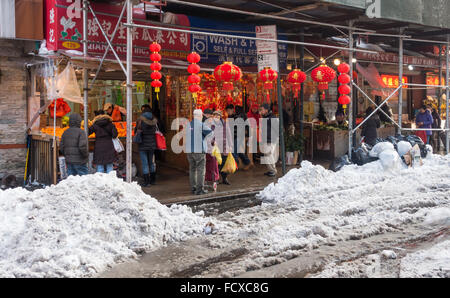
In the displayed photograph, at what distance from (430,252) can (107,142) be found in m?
7.28

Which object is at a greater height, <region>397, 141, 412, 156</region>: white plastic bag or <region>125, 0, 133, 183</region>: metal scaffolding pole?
<region>125, 0, 133, 183</region>: metal scaffolding pole

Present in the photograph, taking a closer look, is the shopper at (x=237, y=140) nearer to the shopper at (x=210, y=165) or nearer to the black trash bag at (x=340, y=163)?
the shopper at (x=210, y=165)

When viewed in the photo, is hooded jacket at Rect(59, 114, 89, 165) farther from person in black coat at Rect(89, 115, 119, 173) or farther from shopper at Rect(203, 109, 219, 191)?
shopper at Rect(203, 109, 219, 191)

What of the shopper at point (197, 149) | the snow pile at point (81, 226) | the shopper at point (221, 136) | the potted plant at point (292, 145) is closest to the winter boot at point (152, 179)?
the shopper at point (197, 149)

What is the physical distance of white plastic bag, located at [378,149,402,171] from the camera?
40.6 ft

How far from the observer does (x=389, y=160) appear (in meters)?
12.4

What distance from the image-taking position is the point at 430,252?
6.42m

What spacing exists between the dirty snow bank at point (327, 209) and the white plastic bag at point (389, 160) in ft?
0.39

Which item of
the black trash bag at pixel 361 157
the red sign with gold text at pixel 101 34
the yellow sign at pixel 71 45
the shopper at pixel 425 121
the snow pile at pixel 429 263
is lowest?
the snow pile at pixel 429 263

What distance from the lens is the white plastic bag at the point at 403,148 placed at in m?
13.3

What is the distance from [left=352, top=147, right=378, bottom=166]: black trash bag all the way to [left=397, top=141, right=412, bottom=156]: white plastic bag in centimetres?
84

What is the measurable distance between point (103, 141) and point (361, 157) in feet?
22.8

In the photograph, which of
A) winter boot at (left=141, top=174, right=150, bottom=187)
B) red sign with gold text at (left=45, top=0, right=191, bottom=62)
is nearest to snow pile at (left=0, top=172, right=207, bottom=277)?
winter boot at (left=141, top=174, right=150, bottom=187)
